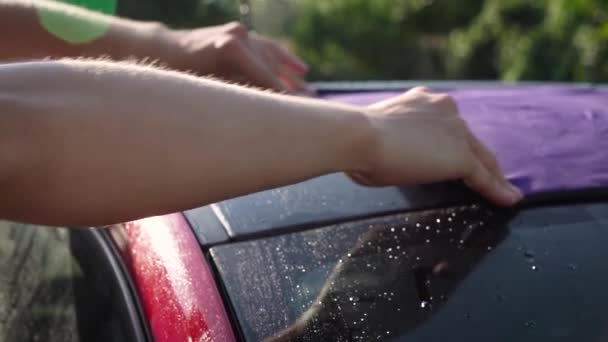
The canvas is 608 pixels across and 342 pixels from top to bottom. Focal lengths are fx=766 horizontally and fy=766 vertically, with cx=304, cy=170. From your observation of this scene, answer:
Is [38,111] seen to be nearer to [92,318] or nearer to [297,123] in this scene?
[297,123]

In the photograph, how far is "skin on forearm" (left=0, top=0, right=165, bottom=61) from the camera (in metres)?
1.52

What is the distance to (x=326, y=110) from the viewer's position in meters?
1.14

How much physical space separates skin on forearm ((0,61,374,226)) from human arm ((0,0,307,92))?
63 centimetres

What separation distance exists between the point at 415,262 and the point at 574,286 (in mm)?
236

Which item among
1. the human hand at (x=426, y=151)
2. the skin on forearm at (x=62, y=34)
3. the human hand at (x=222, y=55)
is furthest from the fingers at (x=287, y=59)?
the human hand at (x=426, y=151)

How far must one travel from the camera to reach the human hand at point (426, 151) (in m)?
1.21

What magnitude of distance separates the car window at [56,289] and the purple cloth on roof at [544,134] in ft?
2.41

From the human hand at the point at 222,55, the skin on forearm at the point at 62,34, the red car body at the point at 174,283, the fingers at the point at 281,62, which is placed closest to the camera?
the red car body at the point at 174,283

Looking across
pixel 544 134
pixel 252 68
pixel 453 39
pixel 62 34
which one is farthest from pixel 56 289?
pixel 453 39

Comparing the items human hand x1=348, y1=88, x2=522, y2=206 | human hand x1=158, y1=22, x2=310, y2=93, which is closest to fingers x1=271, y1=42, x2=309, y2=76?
human hand x1=158, y1=22, x2=310, y2=93

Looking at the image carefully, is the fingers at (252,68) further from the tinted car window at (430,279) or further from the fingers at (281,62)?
the tinted car window at (430,279)

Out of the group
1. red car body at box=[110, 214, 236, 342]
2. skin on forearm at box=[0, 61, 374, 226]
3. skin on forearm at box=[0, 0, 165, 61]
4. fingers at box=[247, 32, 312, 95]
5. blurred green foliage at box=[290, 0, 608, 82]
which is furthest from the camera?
blurred green foliage at box=[290, 0, 608, 82]

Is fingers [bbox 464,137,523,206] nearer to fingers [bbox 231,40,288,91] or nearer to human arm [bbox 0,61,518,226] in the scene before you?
human arm [bbox 0,61,518,226]

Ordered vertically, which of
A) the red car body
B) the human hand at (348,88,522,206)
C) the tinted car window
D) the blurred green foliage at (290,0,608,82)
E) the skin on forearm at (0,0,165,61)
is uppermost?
the skin on forearm at (0,0,165,61)
